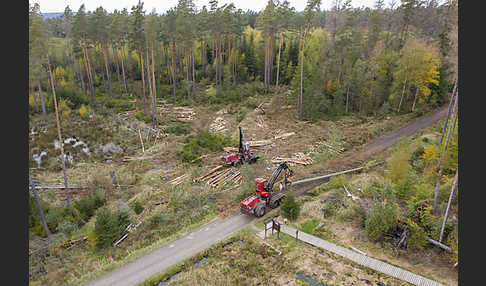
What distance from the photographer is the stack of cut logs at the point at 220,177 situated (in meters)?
22.2

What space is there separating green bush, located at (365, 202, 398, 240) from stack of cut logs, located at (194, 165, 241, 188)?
10476mm

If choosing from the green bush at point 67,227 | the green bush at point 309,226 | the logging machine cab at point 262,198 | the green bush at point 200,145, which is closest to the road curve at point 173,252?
the logging machine cab at point 262,198

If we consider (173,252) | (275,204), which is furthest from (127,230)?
(275,204)

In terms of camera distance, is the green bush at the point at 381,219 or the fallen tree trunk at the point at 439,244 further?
the green bush at the point at 381,219

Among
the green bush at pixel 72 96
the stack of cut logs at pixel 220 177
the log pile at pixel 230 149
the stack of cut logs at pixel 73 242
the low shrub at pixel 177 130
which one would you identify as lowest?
the stack of cut logs at pixel 73 242

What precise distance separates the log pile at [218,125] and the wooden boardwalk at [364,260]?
19.8m

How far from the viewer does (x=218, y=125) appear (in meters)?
35.5

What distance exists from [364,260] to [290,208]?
5029 millimetres

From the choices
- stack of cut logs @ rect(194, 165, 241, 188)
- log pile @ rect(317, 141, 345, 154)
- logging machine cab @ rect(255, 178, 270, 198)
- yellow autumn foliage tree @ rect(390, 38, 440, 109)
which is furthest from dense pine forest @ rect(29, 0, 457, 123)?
logging machine cab @ rect(255, 178, 270, 198)

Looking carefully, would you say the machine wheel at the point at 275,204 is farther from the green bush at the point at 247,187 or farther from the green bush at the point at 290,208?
the green bush at the point at 247,187

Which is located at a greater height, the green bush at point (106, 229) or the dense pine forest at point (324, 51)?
the dense pine forest at point (324, 51)

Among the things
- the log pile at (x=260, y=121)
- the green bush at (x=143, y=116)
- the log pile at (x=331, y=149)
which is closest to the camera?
the log pile at (x=331, y=149)

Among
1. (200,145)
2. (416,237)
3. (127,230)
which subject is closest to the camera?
(416,237)

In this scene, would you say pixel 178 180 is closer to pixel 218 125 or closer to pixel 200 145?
pixel 200 145
